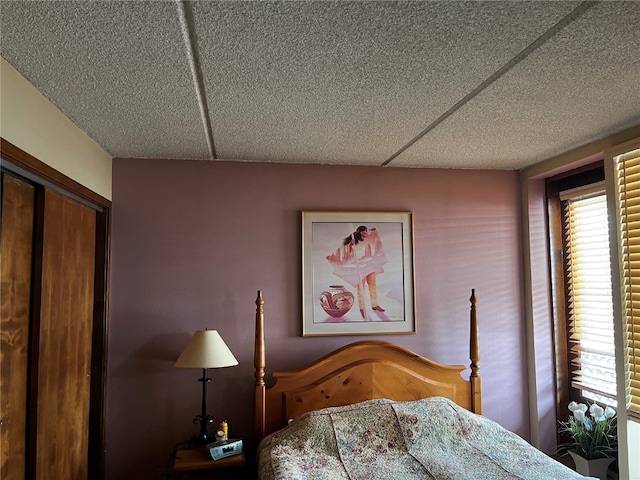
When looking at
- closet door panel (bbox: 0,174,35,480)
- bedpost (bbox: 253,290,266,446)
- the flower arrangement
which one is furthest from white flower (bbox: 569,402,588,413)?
closet door panel (bbox: 0,174,35,480)

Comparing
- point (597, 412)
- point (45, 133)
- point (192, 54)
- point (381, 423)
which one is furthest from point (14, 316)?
point (597, 412)

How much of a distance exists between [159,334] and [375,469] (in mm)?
1550

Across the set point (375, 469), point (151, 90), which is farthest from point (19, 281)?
point (375, 469)

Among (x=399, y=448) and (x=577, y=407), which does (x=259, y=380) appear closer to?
(x=399, y=448)

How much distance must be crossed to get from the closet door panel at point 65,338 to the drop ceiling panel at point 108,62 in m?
0.47

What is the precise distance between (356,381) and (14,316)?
1.92 metres

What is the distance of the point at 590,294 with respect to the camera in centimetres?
328

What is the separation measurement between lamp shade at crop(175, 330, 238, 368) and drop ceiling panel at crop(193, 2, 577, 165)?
1.17 meters

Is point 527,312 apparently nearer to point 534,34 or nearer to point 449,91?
point 449,91

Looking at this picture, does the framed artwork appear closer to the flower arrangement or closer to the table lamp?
the table lamp

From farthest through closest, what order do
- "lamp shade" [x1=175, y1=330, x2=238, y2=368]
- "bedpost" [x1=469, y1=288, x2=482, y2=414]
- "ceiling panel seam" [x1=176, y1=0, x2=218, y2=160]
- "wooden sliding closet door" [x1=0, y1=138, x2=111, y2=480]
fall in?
"bedpost" [x1=469, y1=288, x2=482, y2=414] → "lamp shade" [x1=175, y1=330, x2=238, y2=368] → "wooden sliding closet door" [x1=0, y1=138, x2=111, y2=480] → "ceiling panel seam" [x1=176, y1=0, x2=218, y2=160]

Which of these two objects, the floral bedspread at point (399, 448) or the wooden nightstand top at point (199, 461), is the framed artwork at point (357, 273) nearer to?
the floral bedspread at point (399, 448)

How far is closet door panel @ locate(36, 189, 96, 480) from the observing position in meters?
2.21

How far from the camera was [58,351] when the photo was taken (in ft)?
7.74
